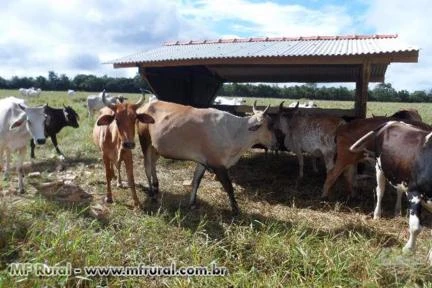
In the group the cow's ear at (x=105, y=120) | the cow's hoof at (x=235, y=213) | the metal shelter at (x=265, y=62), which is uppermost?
the metal shelter at (x=265, y=62)

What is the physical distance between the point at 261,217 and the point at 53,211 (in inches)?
122

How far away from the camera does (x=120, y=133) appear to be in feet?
20.9

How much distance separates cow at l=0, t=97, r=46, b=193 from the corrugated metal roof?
2.79 metres

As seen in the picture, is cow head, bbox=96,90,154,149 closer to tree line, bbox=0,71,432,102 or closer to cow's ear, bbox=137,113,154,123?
→ cow's ear, bbox=137,113,154,123

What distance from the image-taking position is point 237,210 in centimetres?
681

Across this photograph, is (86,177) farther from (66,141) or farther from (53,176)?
(66,141)

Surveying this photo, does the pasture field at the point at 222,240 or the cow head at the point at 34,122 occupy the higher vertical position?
the cow head at the point at 34,122

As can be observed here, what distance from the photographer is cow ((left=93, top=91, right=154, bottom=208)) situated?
6367 millimetres

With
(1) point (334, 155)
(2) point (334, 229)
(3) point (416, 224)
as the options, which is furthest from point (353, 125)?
(3) point (416, 224)

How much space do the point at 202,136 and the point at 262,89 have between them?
1783 inches

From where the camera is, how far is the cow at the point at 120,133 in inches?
251

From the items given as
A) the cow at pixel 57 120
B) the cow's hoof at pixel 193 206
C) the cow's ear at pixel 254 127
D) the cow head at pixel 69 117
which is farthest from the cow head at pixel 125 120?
the cow head at pixel 69 117

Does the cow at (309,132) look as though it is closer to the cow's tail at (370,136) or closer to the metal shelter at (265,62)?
the metal shelter at (265,62)

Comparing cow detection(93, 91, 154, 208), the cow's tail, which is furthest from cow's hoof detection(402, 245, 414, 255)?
cow detection(93, 91, 154, 208)
